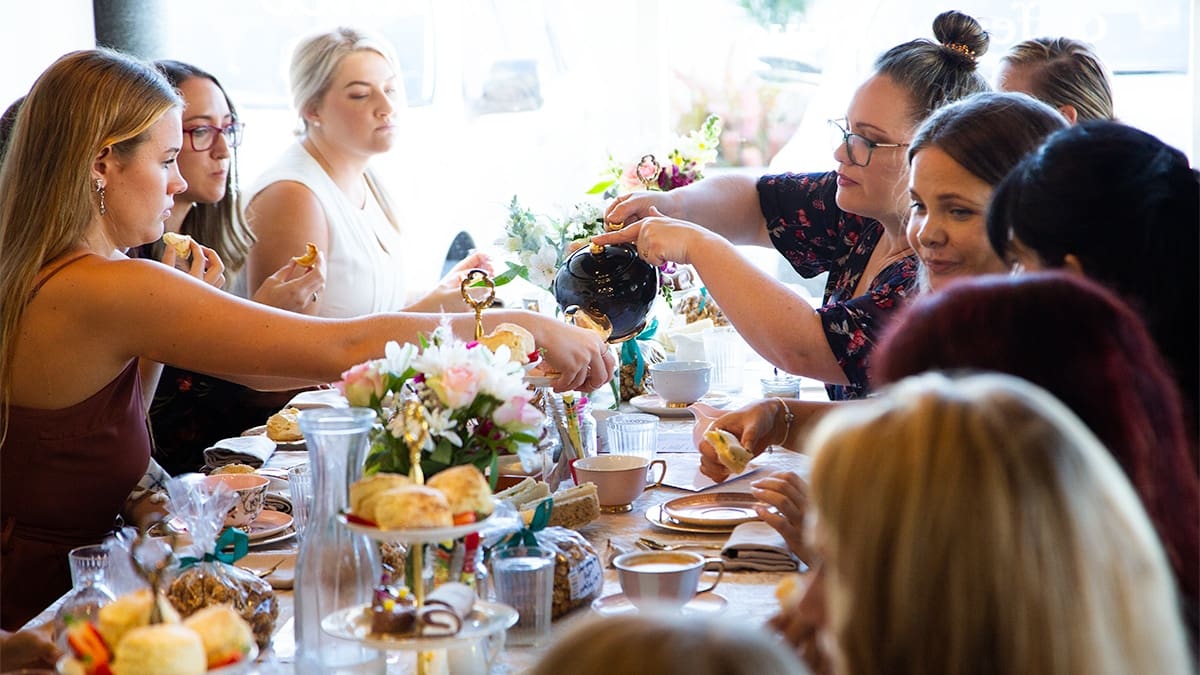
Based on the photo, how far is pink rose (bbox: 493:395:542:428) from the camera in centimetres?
143

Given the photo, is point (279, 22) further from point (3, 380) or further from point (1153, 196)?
point (1153, 196)

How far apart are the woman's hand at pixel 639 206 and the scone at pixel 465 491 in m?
1.62

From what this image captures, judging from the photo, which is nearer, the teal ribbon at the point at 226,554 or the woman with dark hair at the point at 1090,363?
the woman with dark hair at the point at 1090,363

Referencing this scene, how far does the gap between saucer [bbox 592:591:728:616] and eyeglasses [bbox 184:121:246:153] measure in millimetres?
2181

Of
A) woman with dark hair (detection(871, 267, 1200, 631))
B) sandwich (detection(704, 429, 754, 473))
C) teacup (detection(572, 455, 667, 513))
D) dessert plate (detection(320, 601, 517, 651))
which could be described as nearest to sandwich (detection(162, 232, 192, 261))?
teacup (detection(572, 455, 667, 513))

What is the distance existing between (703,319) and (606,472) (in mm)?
1361

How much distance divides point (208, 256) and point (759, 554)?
1845 millimetres

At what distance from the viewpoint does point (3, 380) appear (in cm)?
210

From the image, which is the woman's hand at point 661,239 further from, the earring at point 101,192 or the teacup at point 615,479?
the earring at point 101,192

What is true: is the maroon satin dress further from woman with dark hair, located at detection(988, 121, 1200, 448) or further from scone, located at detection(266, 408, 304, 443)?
woman with dark hair, located at detection(988, 121, 1200, 448)

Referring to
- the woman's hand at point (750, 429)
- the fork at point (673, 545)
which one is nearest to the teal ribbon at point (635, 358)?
the woman's hand at point (750, 429)

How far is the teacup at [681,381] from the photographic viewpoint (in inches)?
112

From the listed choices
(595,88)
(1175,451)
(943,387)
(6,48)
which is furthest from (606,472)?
(595,88)

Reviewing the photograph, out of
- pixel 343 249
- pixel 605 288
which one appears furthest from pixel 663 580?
pixel 343 249
